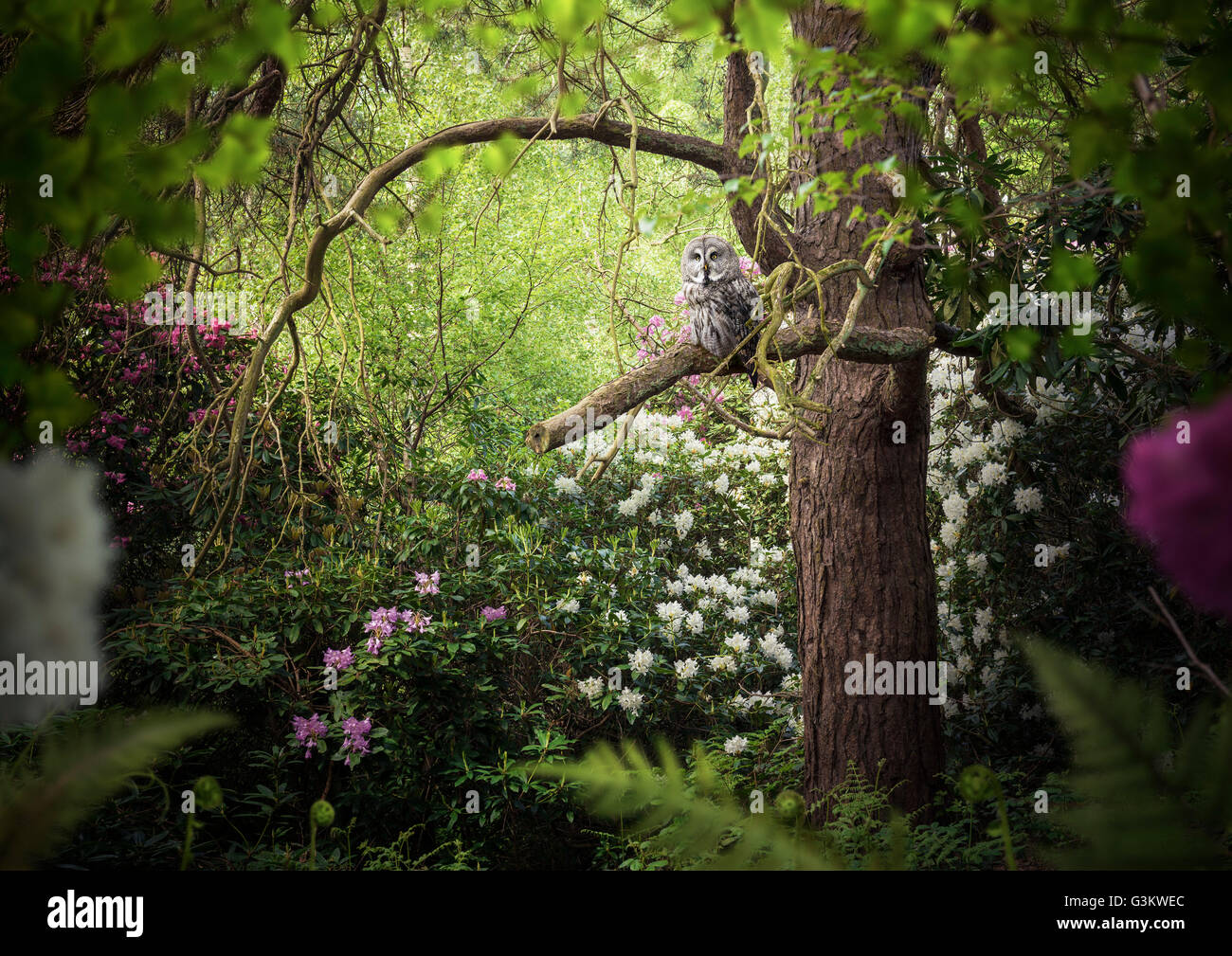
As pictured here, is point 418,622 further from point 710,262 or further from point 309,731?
point 710,262

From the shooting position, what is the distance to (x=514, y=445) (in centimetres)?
432

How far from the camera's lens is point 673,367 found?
2.10 meters

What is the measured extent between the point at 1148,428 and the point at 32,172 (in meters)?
2.91

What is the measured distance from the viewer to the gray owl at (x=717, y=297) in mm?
2439

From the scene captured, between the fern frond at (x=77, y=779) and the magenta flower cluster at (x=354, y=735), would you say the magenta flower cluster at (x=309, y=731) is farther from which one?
the fern frond at (x=77, y=779)

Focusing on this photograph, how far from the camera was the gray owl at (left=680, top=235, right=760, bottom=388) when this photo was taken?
2.44 m

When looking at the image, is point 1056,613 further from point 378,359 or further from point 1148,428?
point 378,359

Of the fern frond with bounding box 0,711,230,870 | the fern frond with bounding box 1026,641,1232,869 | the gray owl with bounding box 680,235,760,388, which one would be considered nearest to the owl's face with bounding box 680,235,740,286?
the gray owl with bounding box 680,235,760,388

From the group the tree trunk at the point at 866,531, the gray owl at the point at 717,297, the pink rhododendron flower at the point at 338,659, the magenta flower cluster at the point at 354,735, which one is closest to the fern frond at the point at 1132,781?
the gray owl at the point at 717,297

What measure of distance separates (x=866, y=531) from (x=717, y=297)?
84cm

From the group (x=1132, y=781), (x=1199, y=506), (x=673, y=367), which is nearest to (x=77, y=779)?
(x=1199, y=506)

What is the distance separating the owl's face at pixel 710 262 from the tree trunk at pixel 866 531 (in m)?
0.27

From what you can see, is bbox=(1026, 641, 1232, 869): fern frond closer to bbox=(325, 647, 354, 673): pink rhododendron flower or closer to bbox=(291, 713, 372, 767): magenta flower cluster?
bbox=(291, 713, 372, 767): magenta flower cluster
